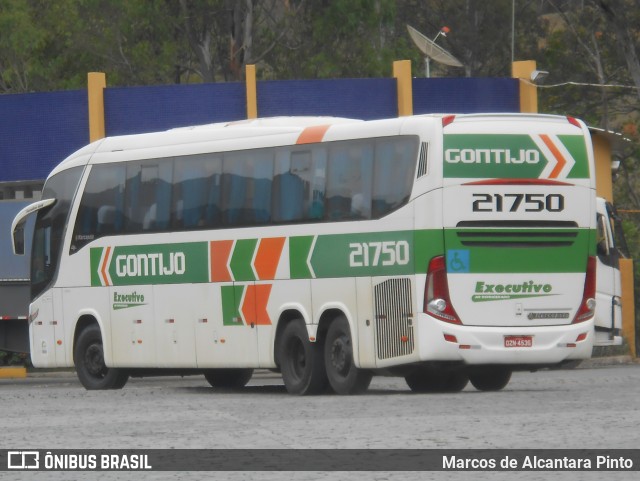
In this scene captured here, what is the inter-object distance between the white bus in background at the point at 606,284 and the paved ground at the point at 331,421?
7.05m

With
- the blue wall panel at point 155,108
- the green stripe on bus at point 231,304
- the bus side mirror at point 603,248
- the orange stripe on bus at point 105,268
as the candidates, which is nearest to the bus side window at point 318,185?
the green stripe on bus at point 231,304

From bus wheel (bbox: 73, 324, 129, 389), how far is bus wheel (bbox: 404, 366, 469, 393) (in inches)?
180

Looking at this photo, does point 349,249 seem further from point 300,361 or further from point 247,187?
point 247,187

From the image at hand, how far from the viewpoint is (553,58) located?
60.5m

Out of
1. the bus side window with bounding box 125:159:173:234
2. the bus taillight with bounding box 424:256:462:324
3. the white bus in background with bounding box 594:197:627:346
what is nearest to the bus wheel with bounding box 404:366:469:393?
the bus taillight with bounding box 424:256:462:324

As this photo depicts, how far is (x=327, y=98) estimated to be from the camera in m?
35.3

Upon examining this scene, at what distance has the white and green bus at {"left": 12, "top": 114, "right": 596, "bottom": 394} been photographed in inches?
788

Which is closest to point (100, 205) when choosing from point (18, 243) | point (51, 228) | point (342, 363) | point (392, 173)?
point (51, 228)

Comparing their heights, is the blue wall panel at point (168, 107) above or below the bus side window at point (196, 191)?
above

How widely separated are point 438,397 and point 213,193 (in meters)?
4.66

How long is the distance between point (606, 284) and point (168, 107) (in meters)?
9.71

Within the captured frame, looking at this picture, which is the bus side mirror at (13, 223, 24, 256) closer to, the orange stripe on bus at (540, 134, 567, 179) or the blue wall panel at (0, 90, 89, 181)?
the orange stripe on bus at (540, 134, 567, 179)

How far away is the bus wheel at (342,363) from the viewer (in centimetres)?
2070

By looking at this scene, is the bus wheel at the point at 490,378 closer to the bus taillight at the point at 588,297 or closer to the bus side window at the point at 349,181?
the bus taillight at the point at 588,297
